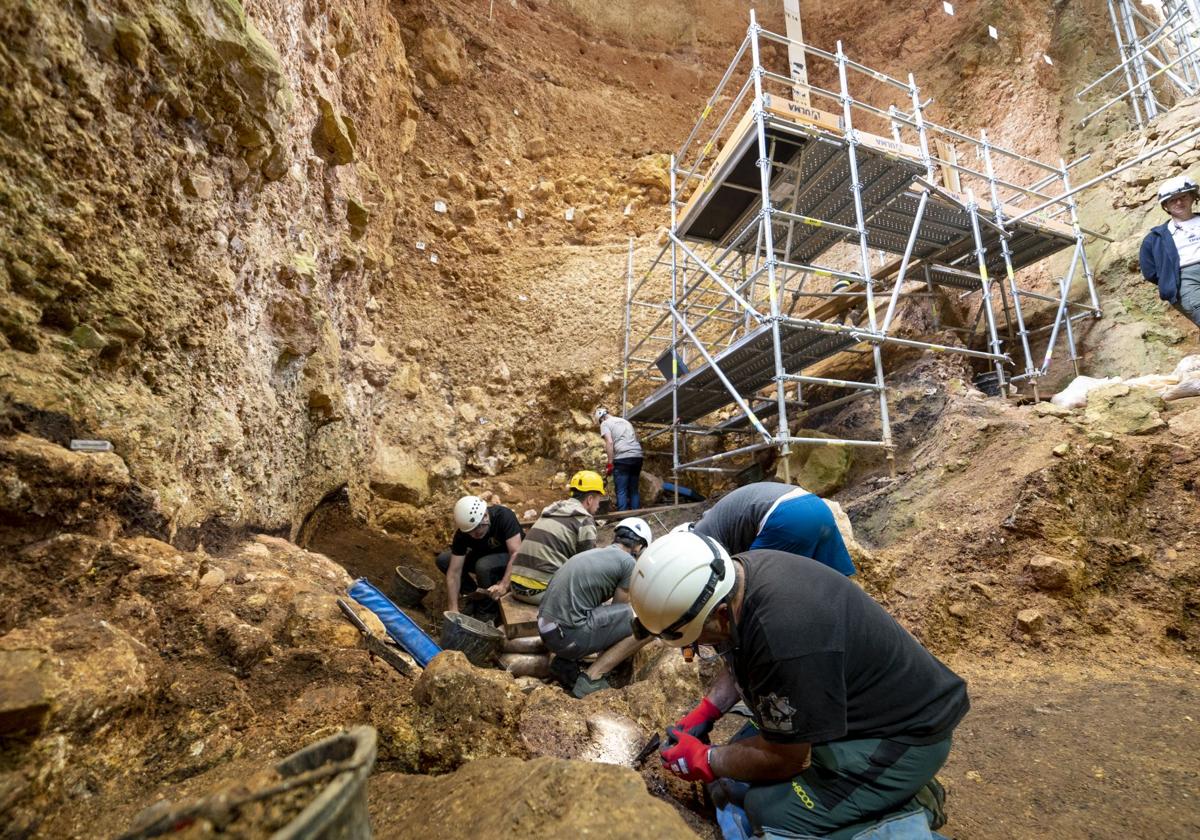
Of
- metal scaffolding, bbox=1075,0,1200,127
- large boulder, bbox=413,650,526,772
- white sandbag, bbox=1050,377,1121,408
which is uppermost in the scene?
metal scaffolding, bbox=1075,0,1200,127

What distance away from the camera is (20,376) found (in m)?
2.27

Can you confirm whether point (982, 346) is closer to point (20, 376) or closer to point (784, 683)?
point (784, 683)

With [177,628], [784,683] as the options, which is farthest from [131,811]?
[784,683]

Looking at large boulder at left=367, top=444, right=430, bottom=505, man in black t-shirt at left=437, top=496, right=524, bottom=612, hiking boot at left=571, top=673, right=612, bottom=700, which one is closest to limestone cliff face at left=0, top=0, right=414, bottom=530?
large boulder at left=367, top=444, right=430, bottom=505

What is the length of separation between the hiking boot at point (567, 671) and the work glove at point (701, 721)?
1589 millimetres

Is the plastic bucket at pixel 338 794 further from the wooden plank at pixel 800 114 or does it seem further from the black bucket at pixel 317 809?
the wooden plank at pixel 800 114

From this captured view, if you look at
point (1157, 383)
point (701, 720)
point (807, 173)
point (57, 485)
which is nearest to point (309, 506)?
point (57, 485)

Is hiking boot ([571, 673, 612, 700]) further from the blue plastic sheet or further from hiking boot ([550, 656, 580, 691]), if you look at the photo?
the blue plastic sheet

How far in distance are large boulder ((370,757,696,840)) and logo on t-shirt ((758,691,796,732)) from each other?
0.51 meters

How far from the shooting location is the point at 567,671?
3.99 meters

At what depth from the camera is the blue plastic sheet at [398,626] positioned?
10.8 ft

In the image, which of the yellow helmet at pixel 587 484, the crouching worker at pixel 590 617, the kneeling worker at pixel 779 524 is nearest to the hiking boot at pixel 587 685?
the crouching worker at pixel 590 617

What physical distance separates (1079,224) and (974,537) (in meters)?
6.65

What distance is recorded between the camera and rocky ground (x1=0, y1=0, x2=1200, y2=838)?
6.42 ft
